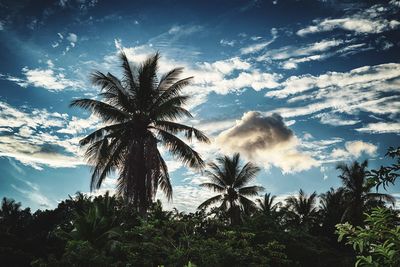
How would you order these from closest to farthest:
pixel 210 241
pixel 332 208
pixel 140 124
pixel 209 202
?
pixel 210 241, pixel 140 124, pixel 209 202, pixel 332 208

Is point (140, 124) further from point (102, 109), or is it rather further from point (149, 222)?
point (149, 222)

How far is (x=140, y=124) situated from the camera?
666 inches

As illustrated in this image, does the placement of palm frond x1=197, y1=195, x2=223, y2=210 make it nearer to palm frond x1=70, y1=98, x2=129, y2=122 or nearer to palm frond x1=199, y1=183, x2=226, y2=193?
palm frond x1=199, y1=183, x2=226, y2=193

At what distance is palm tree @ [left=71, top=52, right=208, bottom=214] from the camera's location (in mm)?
16500

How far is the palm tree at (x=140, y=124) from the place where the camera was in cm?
1650

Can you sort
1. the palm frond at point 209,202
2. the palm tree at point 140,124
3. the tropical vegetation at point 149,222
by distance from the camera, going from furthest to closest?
the palm frond at point 209,202 < the palm tree at point 140,124 < the tropical vegetation at point 149,222

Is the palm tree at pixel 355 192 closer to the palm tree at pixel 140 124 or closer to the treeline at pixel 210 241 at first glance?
the treeline at pixel 210 241

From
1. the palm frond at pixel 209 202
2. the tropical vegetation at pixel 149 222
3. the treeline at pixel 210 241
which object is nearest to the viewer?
the treeline at pixel 210 241

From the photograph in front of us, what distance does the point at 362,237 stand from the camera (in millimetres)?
2789

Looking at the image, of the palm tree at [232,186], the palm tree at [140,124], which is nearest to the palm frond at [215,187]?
the palm tree at [232,186]

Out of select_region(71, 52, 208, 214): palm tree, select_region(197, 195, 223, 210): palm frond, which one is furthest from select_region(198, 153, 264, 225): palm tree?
select_region(71, 52, 208, 214): palm tree

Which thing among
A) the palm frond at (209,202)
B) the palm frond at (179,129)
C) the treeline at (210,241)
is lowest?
the treeline at (210,241)

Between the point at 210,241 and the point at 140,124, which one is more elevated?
the point at 140,124

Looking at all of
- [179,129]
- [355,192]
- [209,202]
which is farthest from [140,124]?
[355,192]
